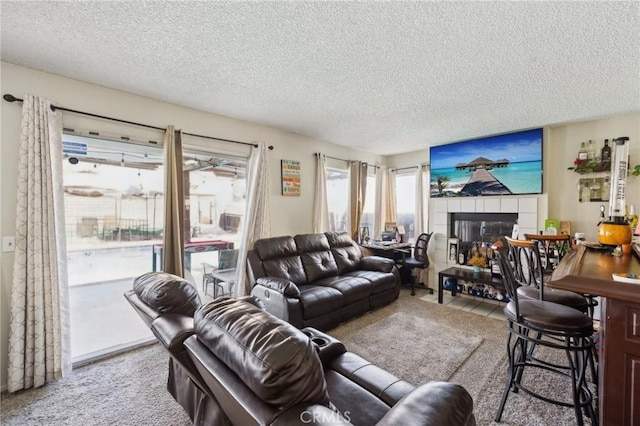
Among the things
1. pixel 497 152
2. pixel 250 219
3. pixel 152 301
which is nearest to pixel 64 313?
pixel 152 301

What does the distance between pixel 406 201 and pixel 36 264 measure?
534cm

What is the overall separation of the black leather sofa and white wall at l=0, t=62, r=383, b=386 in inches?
18.3

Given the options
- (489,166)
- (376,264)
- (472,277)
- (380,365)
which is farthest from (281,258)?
(489,166)

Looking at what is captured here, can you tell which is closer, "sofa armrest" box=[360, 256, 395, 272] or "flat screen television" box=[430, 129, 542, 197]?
"flat screen television" box=[430, 129, 542, 197]

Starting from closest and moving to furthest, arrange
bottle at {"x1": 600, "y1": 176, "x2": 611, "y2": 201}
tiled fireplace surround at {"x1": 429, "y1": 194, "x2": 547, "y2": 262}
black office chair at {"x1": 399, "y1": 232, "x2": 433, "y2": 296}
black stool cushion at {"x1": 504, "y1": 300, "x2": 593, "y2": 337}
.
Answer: black stool cushion at {"x1": 504, "y1": 300, "x2": 593, "y2": 337}, bottle at {"x1": 600, "y1": 176, "x2": 611, "y2": 201}, tiled fireplace surround at {"x1": 429, "y1": 194, "x2": 547, "y2": 262}, black office chair at {"x1": 399, "y1": 232, "x2": 433, "y2": 296}

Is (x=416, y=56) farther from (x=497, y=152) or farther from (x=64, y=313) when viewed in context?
(x=64, y=313)

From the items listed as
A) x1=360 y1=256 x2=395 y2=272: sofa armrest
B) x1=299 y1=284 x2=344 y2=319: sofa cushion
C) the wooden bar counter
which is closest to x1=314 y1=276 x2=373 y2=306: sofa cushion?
x1=299 y1=284 x2=344 y2=319: sofa cushion

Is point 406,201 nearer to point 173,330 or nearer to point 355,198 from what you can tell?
point 355,198

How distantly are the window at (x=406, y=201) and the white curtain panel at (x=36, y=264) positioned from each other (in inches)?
203

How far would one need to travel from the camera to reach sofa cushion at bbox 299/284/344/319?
2947mm

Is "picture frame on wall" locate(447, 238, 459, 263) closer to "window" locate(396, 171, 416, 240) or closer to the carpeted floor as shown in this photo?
"window" locate(396, 171, 416, 240)

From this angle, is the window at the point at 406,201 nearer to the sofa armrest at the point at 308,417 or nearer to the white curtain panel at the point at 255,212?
the white curtain panel at the point at 255,212

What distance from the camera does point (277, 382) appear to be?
2.66 feet

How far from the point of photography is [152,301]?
1578 mm
